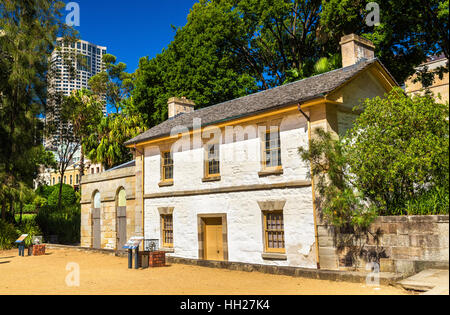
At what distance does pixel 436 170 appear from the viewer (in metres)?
11.4

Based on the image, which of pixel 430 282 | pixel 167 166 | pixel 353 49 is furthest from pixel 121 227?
pixel 430 282

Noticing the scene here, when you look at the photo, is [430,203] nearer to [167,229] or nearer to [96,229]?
[167,229]

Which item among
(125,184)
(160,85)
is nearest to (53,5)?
(160,85)

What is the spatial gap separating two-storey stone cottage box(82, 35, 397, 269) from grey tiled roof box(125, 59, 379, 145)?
5cm

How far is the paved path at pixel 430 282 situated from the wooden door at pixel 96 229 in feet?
64.9

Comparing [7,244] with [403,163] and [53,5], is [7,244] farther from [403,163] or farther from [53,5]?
[403,163]

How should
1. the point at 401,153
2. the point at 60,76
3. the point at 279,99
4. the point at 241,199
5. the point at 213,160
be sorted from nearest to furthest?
1. the point at 401,153
2. the point at 279,99
3. the point at 241,199
4. the point at 213,160
5. the point at 60,76

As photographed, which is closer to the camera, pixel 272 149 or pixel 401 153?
pixel 401 153

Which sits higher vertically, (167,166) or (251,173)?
(167,166)

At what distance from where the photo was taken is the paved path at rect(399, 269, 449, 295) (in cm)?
792

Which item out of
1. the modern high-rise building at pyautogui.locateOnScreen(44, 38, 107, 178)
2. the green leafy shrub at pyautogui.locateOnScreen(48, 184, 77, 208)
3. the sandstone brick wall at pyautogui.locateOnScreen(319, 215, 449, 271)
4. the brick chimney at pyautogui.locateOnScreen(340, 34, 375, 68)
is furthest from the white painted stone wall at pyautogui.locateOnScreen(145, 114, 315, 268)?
the green leafy shrub at pyautogui.locateOnScreen(48, 184, 77, 208)

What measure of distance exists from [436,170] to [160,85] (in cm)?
2460

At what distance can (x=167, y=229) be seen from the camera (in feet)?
64.8

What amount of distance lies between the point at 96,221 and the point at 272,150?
A: 14501 mm
